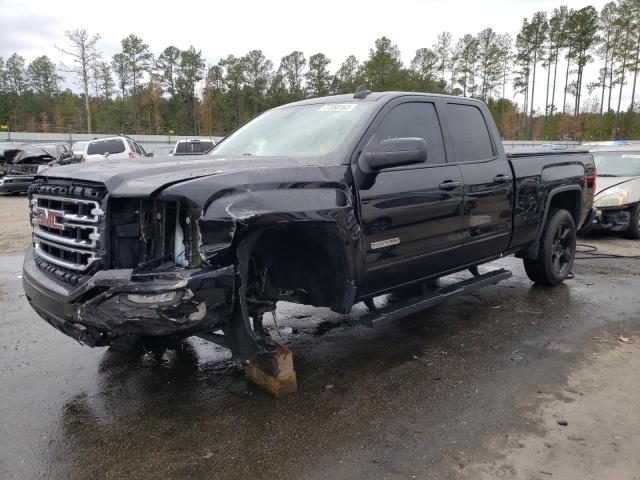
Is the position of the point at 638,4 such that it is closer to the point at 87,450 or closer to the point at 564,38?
the point at 564,38

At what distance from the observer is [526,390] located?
346cm

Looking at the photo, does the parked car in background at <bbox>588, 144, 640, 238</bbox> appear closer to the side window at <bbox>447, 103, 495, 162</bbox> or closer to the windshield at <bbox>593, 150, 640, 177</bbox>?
the windshield at <bbox>593, 150, 640, 177</bbox>

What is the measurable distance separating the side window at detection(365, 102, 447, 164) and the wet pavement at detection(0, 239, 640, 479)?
1.63 metres

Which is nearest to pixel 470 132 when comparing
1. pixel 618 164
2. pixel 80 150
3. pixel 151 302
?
pixel 151 302

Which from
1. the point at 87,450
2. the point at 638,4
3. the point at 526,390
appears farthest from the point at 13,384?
the point at 638,4

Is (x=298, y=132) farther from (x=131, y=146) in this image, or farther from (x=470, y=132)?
Result: (x=131, y=146)

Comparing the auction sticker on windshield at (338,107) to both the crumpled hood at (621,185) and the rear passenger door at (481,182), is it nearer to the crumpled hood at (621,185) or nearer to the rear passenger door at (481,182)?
the rear passenger door at (481,182)

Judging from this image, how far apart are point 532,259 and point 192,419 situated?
4.21 meters

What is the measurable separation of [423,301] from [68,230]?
2.55 m

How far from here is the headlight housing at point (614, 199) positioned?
30.0 feet

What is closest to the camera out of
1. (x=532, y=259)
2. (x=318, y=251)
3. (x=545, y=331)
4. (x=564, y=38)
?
(x=318, y=251)

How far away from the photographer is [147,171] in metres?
2.81

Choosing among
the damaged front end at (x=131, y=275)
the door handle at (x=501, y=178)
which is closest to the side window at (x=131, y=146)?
the door handle at (x=501, y=178)

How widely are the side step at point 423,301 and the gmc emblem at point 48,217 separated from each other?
202 cm
